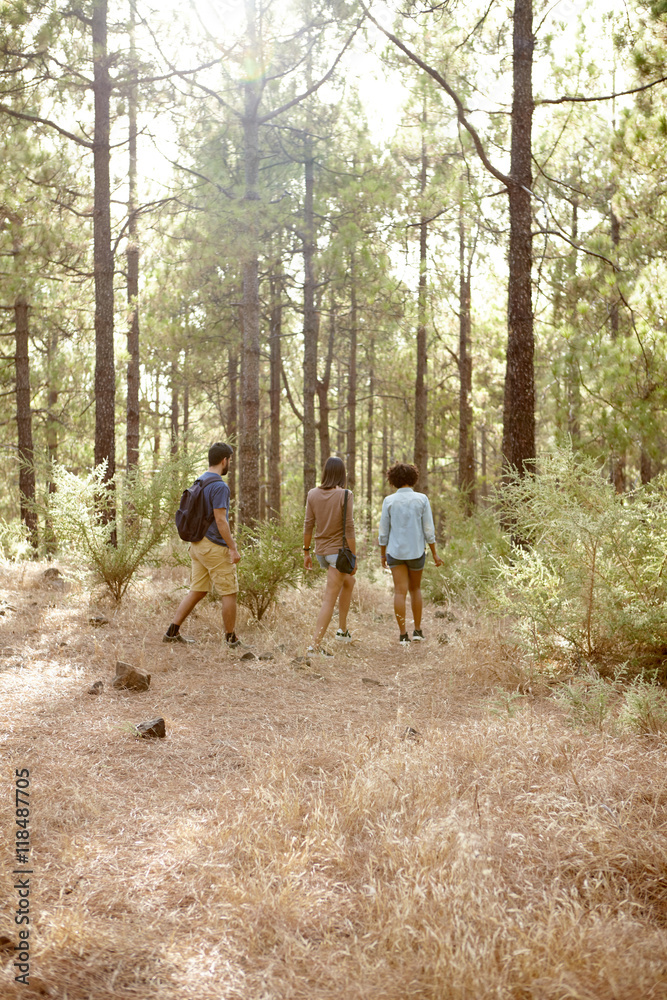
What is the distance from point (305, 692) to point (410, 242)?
43.6 feet

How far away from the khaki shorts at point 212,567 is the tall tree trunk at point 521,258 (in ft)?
12.8

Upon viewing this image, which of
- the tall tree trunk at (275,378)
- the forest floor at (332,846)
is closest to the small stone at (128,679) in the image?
the forest floor at (332,846)

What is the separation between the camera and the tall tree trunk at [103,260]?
33.7ft

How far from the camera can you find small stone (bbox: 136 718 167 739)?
14.2 feet

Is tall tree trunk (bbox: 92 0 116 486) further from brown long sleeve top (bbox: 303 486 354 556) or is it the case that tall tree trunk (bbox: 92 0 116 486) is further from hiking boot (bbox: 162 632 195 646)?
brown long sleeve top (bbox: 303 486 354 556)

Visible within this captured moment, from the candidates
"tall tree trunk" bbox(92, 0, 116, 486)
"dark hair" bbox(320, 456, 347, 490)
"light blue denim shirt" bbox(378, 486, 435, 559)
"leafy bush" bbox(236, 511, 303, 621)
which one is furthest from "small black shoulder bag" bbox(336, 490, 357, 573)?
"tall tree trunk" bbox(92, 0, 116, 486)

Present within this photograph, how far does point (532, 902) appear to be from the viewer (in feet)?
8.35

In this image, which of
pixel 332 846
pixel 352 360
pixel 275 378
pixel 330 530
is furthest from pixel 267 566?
pixel 352 360

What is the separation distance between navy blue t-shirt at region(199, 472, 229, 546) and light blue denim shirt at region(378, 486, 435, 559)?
1681 millimetres

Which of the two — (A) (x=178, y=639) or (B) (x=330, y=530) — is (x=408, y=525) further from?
(A) (x=178, y=639)

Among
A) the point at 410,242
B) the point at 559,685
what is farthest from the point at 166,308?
the point at 559,685

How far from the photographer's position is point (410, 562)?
7.32m

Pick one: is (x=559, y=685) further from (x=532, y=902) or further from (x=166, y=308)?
(x=166, y=308)

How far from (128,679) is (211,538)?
1.70 meters
